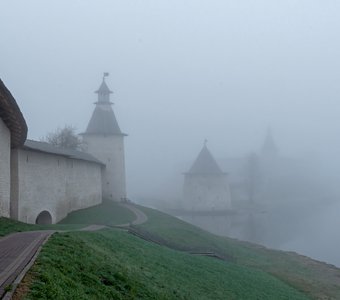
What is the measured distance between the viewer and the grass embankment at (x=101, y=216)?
19.6m

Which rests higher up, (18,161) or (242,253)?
(18,161)

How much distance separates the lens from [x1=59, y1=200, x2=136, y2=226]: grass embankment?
19625 millimetres

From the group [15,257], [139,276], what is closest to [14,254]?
[15,257]

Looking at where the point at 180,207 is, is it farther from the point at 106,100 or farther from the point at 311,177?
the point at 311,177

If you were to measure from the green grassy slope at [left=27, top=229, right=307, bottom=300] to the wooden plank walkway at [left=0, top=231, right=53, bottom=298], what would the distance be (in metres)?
0.19

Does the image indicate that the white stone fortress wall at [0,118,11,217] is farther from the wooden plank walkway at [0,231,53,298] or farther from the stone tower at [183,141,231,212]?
the stone tower at [183,141,231,212]

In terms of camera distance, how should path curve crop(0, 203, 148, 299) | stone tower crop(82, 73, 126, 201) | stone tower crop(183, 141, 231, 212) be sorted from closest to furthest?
path curve crop(0, 203, 148, 299), stone tower crop(82, 73, 126, 201), stone tower crop(183, 141, 231, 212)

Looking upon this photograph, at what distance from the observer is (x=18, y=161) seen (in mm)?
14320

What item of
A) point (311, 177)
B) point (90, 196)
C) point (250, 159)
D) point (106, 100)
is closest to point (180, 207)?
point (250, 159)

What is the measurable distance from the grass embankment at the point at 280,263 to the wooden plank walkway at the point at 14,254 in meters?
7.57

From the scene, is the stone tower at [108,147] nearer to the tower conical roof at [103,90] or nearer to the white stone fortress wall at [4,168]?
the tower conical roof at [103,90]

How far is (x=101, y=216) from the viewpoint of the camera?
22.1m

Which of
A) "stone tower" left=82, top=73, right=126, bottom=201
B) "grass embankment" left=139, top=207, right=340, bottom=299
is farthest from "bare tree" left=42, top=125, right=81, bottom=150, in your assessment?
"grass embankment" left=139, top=207, right=340, bottom=299

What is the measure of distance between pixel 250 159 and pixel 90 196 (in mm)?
34336
